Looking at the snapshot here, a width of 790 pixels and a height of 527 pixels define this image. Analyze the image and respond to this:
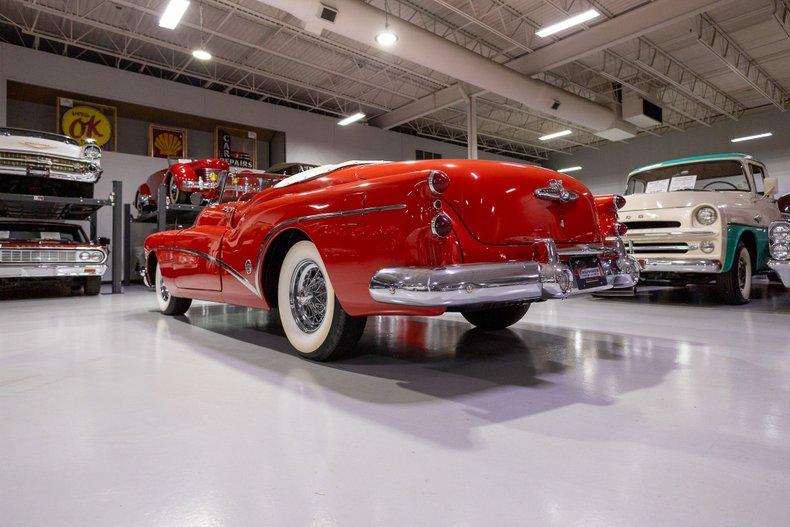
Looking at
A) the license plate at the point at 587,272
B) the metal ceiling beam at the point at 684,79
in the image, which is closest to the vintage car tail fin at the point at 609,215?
the license plate at the point at 587,272

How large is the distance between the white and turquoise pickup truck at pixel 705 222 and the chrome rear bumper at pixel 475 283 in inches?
137

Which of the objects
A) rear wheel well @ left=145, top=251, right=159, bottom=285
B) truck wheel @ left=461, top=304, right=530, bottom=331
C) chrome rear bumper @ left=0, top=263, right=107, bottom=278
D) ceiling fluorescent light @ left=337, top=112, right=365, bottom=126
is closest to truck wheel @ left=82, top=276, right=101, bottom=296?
chrome rear bumper @ left=0, top=263, right=107, bottom=278

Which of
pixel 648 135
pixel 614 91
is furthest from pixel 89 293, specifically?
pixel 648 135

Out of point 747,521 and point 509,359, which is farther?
point 509,359

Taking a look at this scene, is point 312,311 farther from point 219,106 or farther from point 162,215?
point 219,106

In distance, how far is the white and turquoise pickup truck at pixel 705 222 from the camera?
503 centimetres

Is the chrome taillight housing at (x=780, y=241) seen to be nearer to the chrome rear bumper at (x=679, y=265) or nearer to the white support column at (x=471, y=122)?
the chrome rear bumper at (x=679, y=265)

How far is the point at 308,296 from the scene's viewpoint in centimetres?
288

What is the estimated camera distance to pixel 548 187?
2.61 metres

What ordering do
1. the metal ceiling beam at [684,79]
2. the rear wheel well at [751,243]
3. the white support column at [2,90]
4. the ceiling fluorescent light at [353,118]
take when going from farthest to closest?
the ceiling fluorescent light at [353,118] → the metal ceiling beam at [684,79] → the white support column at [2,90] → the rear wheel well at [751,243]

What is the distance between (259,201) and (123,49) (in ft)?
36.3

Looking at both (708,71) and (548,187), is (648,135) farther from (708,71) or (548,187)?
(548,187)

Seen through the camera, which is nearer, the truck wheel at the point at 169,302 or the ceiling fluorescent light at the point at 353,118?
the truck wheel at the point at 169,302

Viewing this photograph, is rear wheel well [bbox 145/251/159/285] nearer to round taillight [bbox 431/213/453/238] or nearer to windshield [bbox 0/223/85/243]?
windshield [bbox 0/223/85/243]
